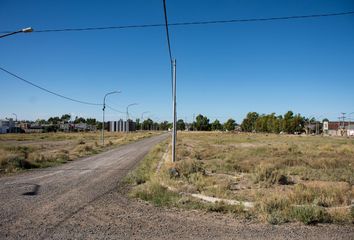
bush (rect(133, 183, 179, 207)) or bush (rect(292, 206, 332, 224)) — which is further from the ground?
bush (rect(292, 206, 332, 224))

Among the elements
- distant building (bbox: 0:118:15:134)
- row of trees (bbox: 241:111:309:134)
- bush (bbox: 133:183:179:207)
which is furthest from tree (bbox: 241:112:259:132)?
bush (bbox: 133:183:179:207)

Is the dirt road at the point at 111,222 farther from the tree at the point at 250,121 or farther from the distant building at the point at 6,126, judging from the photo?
the tree at the point at 250,121

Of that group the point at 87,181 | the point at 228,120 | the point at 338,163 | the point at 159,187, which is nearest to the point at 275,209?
the point at 159,187

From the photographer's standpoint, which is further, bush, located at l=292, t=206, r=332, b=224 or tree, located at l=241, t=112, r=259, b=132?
tree, located at l=241, t=112, r=259, b=132

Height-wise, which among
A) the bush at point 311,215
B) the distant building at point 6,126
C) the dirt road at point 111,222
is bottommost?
the dirt road at point 111,222

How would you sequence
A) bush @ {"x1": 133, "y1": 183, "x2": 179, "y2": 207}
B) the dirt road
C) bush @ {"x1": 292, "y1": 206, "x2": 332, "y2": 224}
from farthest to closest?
1. bush @ {"x1": 133, "y1": 183, "x2": 179, "y2": 207}
2. bush @ {"x1": 292, "y1": 206, "x2": 332, "y2": 224}
3. the dirt road

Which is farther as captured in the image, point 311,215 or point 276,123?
point 276,123

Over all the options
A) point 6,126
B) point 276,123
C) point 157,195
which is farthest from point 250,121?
point 157,195

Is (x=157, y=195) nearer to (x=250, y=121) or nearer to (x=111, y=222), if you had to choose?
(x=111, y=222)

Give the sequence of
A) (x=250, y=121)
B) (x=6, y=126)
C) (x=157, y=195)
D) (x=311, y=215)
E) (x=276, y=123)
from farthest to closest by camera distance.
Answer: (x=250, y=121), (x=6, y=126), (x=276, y=123), (x=157, y=195), (x=311, y=215)

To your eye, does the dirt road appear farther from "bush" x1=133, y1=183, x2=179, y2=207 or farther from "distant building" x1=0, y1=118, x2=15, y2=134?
"distant building" x1=0, y1=118, x2=15, y2=134

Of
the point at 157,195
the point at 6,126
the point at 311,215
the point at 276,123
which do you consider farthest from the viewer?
the point at 6,126

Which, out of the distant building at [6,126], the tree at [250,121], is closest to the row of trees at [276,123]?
the tree at [250,121]

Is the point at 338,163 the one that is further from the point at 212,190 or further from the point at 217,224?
the point at 217,224
